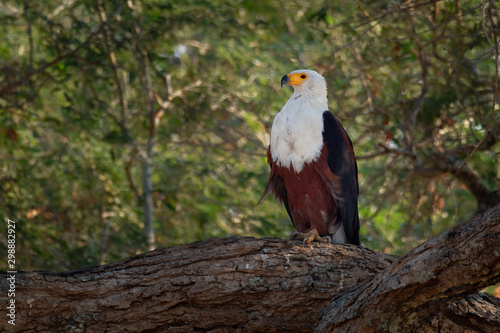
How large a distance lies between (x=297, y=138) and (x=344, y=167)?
15.9 inches

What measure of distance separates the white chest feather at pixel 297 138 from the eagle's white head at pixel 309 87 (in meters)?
0.23

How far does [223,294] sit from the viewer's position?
2.79 m

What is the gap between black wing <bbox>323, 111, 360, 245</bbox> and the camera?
3.79 metres

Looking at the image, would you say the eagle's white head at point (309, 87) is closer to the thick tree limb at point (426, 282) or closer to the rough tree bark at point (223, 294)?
the rough tree bark at point (223, 294)

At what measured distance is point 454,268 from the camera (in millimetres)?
2150

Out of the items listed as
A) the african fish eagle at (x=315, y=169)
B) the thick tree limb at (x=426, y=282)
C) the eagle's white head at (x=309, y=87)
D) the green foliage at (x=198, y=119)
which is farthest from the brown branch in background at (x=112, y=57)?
the thick tree limb at (x=426, y=282)

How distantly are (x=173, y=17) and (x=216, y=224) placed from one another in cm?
241

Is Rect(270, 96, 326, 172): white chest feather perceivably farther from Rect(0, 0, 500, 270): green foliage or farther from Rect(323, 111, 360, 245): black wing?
Rect(0, 0, 500, 270): green foliage

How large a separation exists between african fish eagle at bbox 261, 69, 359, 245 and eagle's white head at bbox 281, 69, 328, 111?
41 mm

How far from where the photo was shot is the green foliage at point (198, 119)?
5027 mm

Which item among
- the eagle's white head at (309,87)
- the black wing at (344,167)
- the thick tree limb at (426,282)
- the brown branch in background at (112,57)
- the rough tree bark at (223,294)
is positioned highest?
the brown branch in background at (112,57)

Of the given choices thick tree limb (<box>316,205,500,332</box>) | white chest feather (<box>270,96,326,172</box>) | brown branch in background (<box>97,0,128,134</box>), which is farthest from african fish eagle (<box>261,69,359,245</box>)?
brown branch in background (<box>97,0,128,134</box>)

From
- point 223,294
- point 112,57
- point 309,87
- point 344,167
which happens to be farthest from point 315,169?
point 112,57

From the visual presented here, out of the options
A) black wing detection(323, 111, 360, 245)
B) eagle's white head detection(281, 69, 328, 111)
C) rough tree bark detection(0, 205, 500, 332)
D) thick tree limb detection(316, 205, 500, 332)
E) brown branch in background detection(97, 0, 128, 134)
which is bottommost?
thick tree limb detection(316, 205, 500, 332)
